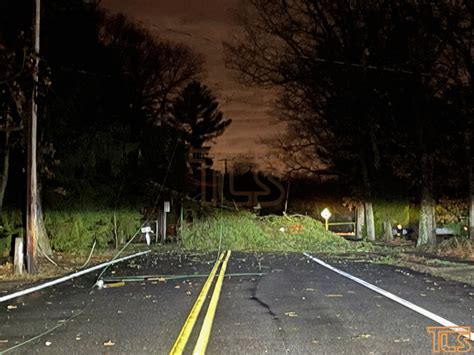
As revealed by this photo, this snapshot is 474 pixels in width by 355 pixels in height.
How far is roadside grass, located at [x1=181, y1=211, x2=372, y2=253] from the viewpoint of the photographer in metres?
32.6

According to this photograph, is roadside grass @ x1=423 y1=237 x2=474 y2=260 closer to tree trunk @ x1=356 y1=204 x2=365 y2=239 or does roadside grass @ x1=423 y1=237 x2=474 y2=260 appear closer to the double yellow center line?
the double yellow center line

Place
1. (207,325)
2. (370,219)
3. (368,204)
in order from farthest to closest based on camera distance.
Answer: (370,219), (368,204), (207,325)

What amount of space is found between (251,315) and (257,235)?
22.4 m

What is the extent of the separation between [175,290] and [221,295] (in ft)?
5.31

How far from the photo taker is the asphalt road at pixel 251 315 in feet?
27.2

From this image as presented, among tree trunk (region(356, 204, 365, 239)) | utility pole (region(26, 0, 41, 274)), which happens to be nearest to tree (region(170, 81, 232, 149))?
tree trunk (region(356, 204, 365, 239))

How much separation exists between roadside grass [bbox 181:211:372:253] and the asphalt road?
48.6 ft

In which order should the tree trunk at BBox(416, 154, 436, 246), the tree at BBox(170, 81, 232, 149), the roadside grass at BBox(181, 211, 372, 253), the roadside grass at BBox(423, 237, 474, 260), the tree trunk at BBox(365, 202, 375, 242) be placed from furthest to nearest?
the tree at BBox(170, 81, 232, 149) < the tree trunk at BBox(365, 202, 375, 242) < the roadside grass at BBox(181, 211, 372, 253) < the tree trunk at BBox(416, 154, 436, 246) < the roadside grass at BBox(423, 237, 474, 260)

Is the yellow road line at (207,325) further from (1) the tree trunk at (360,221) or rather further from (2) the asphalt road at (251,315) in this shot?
(1) the tree trunk at (360,221)

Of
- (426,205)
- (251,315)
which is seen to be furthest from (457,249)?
(251,315)

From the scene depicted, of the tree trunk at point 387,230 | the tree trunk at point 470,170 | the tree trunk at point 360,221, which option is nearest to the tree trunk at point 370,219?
the tree trunk at point 387,230

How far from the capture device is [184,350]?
7965mm

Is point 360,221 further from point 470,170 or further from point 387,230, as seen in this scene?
point 470,170

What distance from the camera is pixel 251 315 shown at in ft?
35.1
